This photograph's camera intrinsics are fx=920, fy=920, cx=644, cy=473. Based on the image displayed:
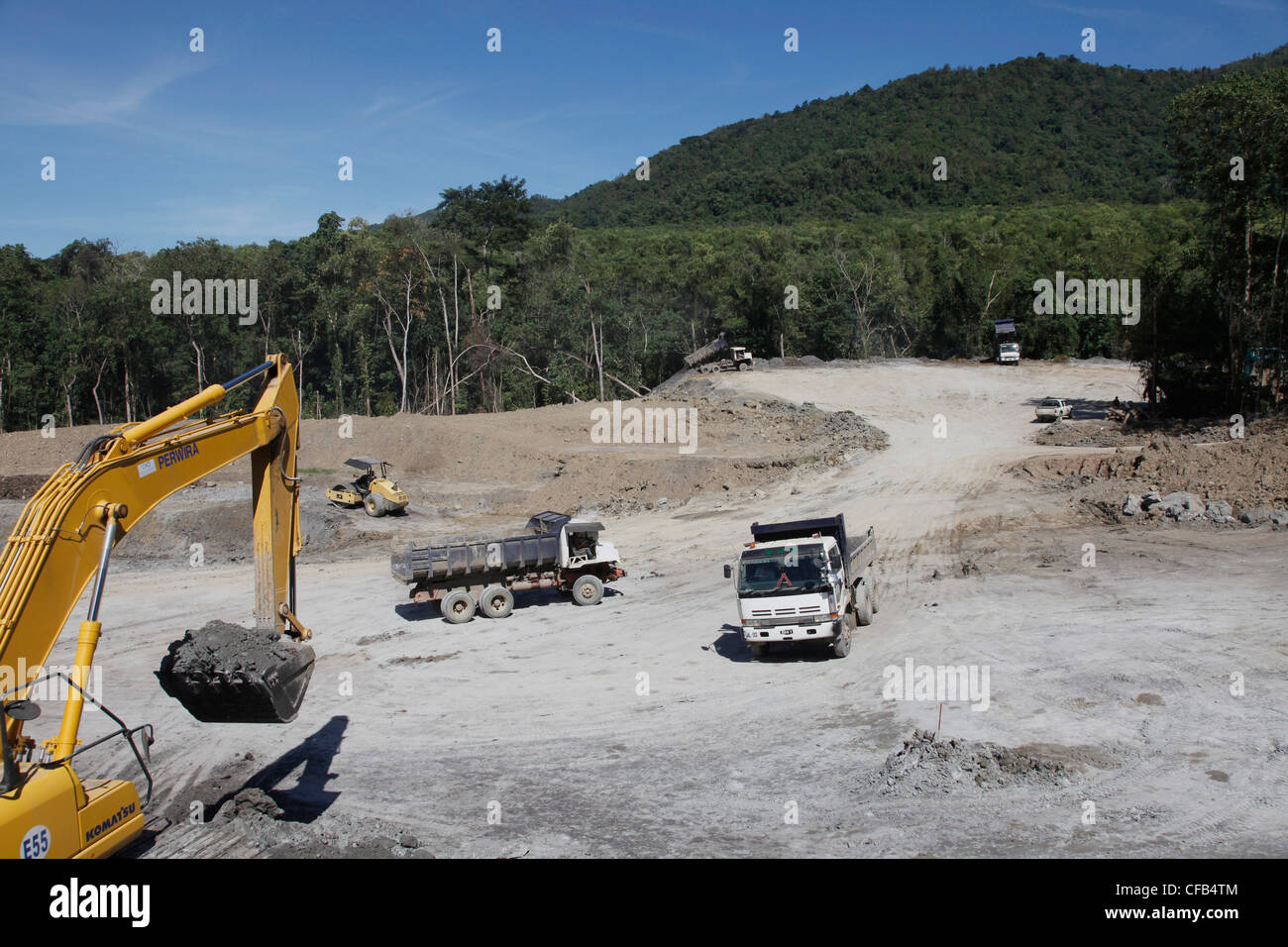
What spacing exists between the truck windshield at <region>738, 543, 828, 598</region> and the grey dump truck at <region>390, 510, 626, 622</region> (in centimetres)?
620

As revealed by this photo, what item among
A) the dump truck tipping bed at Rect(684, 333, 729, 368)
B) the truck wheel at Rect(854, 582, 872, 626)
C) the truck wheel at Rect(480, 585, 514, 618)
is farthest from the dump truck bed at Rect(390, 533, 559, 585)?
the dump truck tipping bed at Rect(684, 333, 729, 368)

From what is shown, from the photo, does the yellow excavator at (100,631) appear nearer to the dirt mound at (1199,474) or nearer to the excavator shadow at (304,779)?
the excavator shadow at (304,779)

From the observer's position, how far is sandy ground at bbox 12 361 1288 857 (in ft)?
32.7

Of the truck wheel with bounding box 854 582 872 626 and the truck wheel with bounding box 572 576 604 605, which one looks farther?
the truck wheel with bounding box 572 576 604 605

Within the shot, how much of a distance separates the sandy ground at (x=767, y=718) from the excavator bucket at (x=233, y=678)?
5.75 ft

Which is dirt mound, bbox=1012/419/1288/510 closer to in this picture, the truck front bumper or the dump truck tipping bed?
the truck front bumper

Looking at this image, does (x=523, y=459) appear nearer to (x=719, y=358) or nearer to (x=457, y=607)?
(x=457, y=607)

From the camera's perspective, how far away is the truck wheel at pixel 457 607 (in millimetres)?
21047

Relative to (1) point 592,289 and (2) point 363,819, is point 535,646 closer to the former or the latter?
(2) point 363,819

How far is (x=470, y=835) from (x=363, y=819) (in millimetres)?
1386

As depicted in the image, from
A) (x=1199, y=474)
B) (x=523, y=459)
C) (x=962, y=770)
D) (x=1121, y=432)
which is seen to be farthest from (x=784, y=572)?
(x=1121, y=432)

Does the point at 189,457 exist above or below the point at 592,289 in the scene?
below

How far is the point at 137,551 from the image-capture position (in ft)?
102
